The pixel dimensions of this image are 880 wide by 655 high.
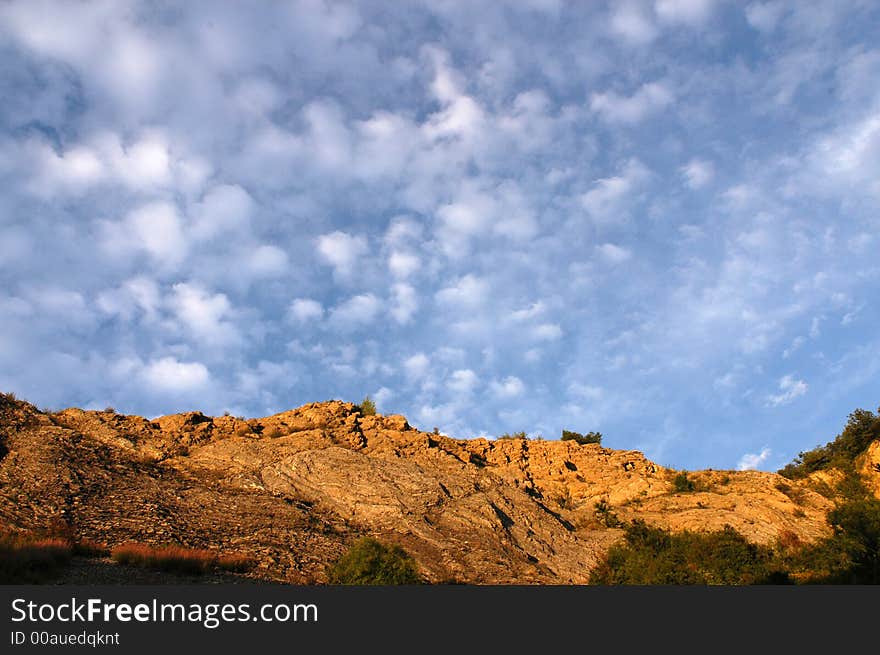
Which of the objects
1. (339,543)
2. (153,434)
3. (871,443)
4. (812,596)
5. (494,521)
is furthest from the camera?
(871,443)

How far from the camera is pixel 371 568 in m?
20.2

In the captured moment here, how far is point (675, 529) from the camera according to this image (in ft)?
94.8

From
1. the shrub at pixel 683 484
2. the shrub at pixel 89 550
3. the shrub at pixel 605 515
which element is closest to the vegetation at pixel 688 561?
the shrub at pixel 605 515

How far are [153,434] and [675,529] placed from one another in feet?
87.1

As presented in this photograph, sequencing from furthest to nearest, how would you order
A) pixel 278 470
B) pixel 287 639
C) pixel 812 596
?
pixel 278 470
pixel 812 596
pixel 287 639

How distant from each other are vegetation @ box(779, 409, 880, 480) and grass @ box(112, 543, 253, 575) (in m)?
32.7

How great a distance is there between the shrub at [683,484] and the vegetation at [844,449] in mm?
7219

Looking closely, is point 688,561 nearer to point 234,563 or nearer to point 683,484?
point 683,484

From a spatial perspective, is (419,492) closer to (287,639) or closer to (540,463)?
(540,463)

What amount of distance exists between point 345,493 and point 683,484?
19.3 m

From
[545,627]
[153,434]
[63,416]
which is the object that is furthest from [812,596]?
[63,416]

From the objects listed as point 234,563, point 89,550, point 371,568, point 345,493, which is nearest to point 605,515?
point 345,493

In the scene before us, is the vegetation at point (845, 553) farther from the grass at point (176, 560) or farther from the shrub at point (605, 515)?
the grass at point (176, 560)

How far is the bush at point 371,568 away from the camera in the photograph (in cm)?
1980
